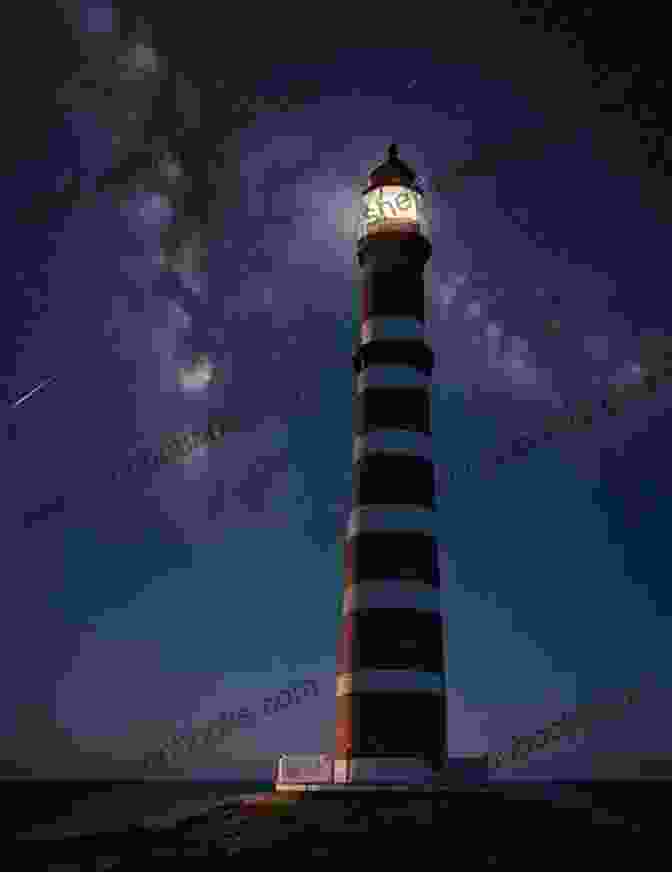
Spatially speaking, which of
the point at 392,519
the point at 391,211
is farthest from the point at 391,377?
the point at 391,211

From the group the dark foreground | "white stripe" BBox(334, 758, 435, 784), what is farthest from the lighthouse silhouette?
the dark foreground

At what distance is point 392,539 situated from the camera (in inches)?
1210

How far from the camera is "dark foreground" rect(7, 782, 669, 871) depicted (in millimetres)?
14227

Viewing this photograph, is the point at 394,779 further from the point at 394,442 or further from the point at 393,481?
the point at 394,442

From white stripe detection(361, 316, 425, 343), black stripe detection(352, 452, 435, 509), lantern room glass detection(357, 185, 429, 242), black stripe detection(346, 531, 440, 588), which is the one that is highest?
lantern room glass detection(357, 185, 429, 242)

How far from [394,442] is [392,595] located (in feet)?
17.6

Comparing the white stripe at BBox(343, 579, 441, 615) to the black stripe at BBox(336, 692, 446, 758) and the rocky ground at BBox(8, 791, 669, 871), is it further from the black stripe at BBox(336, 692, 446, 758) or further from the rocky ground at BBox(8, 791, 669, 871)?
the rocky ground at BBox(8, 791, 669, 871)

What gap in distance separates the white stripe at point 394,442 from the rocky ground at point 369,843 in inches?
483

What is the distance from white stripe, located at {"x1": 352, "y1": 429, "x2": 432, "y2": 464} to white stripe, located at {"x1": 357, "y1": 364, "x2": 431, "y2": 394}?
5.72ft

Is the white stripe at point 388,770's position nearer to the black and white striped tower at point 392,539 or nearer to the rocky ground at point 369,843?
the black and white striped tower at point 392,539

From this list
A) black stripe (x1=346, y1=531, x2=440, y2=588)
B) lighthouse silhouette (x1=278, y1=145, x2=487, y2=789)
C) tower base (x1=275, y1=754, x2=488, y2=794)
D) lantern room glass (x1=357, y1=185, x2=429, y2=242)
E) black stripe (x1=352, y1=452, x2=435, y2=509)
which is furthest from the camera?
lantern room glass (x1=357, y1=185, x2=429, y2=242)

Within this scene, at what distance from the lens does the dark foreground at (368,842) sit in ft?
46.7

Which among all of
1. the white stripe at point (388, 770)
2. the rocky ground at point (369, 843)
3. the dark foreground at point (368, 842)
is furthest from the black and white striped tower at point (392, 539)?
the rocky ground at point (369, 843)

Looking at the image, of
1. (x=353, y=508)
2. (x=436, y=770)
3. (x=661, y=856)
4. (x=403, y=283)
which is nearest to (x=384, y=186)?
(x=403, y=283)
